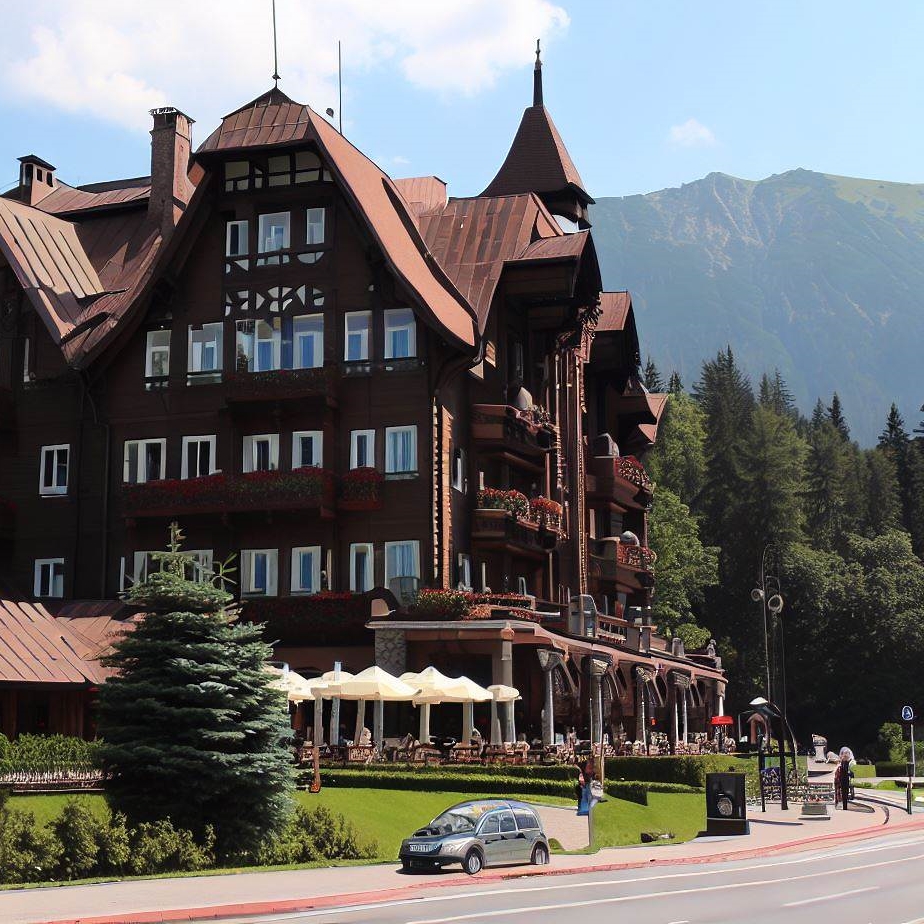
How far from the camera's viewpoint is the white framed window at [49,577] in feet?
179

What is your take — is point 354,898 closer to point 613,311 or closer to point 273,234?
point 273,234

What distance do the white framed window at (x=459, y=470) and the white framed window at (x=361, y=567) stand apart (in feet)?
13.6

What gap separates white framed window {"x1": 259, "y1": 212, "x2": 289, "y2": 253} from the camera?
54.8 m

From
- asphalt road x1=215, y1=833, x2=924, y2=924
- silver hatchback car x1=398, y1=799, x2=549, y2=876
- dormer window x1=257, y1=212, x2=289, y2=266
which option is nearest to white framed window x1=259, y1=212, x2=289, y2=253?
dormer window x1=257, y1=212, x2=289, y2=266

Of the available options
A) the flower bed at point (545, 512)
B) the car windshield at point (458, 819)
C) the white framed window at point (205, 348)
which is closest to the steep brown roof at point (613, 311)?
the flower bed at point (545, 512)

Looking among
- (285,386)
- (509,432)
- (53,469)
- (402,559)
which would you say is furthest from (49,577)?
(509,432)

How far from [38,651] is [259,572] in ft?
43.4

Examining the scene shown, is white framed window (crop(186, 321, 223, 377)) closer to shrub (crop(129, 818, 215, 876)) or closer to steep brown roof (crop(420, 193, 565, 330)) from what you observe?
steep brown roof (crop(420, 193, 565, 330))

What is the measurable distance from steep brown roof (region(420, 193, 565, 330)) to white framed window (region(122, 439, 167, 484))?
13.1 metres

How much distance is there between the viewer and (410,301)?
51469 mm

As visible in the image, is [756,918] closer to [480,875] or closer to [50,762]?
[480,875]

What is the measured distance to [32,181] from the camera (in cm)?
6456

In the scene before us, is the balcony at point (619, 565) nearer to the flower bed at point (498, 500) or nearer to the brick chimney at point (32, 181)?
the flower bed at point (498, 500)

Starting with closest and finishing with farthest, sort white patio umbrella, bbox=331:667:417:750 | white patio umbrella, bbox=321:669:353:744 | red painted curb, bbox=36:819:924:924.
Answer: red painted curb, bbox=36:819:924:924, white patio umbrella, bbox=331:667:417:750, white patio umbrella, bbox=321:669:353:744
